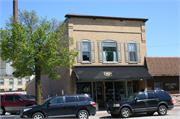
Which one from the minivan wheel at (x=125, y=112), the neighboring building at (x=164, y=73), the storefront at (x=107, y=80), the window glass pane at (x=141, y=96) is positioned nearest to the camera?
the minivan wheel at (x=125, y=112)

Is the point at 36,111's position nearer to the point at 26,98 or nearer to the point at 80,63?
the point at 26,98

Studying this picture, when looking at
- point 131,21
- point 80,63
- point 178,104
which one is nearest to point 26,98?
point 80,63

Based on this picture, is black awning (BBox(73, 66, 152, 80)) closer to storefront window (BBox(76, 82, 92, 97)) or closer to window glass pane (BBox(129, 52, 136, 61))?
window glass pane (BBox(129, 52, 136, 61))

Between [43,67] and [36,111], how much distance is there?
4596 millimetres

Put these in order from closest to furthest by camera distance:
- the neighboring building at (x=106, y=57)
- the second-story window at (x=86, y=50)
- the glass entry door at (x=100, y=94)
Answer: the neighboring building at (x=106, y=57)
the second-story window at (x=86, y=50)
the glass entry door at (x=100, y=94)

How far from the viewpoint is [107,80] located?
1997cm

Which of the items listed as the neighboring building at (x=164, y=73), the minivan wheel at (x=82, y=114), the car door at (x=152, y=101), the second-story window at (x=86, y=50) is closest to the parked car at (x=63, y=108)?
the minivan wheel at (x=82, y=114)

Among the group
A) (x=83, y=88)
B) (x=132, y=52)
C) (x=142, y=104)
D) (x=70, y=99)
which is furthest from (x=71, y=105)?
(x=132, y=52)

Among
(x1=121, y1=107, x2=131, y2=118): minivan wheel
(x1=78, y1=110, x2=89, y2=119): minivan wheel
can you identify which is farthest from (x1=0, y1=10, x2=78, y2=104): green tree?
(x1=121, y1=107, x2=131, y2=118): minivan wheel

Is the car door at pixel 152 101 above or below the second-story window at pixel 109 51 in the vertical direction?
below

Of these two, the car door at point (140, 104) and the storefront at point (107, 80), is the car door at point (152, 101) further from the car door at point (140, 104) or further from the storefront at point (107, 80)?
the storefront at point (107, 80)

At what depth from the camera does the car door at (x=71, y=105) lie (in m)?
12.6

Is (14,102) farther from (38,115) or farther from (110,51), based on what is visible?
(110,51)

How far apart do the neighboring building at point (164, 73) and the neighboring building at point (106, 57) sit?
0.90 meters
